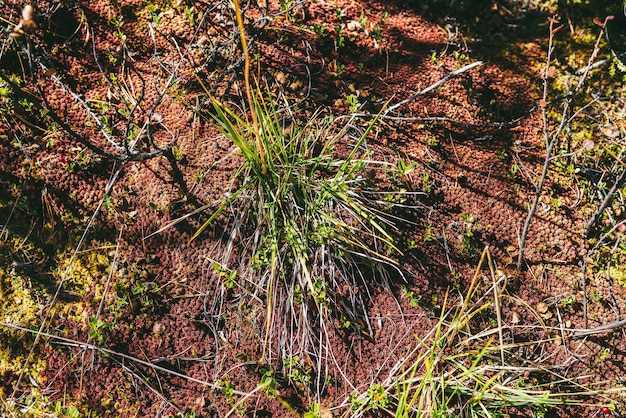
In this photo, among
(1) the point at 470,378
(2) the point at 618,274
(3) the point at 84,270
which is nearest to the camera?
(1) the point at 470,378

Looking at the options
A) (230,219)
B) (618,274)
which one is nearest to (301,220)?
(230,219)

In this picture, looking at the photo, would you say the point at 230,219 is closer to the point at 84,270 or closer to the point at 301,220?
the point at 301,220

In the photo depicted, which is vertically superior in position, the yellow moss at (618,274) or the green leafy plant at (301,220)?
the green leafy plant at (301,220)

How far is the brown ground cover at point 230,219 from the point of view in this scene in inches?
96.8

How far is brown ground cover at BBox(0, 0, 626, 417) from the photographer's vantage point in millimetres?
2459

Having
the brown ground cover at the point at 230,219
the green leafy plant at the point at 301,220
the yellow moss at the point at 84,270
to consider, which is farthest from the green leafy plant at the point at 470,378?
the yellow moss at the point at 84,270

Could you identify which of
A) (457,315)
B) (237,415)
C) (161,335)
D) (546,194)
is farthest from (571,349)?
A: (161,335)

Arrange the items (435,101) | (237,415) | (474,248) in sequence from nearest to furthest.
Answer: (237,415) < (474,248) < (435,101)

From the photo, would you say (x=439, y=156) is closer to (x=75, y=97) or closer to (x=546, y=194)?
(x=546, y=194)

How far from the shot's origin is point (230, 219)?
102 inches

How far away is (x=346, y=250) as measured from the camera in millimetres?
2506

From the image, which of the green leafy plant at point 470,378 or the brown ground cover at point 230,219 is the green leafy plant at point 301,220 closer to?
the brown ground cover at point 230,219

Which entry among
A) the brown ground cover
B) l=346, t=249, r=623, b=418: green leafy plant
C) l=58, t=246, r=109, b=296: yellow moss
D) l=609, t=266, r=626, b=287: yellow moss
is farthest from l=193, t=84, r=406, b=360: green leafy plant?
l=609, t=266, r=626, b=287: yellow moss

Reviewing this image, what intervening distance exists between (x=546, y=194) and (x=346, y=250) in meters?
1.26
